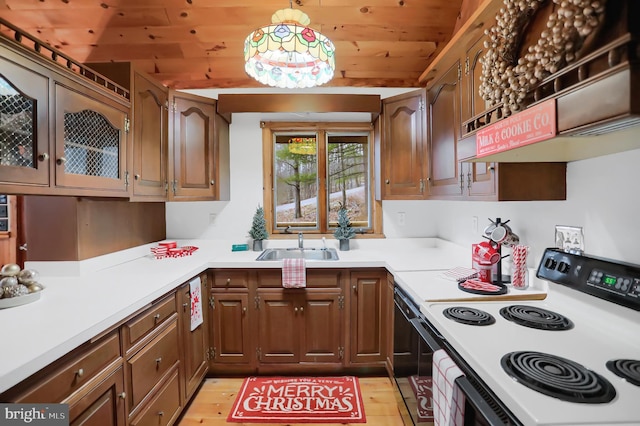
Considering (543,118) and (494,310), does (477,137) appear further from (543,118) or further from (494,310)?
(494,310)

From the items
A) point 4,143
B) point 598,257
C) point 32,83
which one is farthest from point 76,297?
point 598,257

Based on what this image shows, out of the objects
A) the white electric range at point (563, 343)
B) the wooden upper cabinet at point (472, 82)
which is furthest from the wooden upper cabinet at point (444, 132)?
the white electric range at point (563, 343)

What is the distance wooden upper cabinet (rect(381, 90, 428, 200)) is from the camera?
87.7 inches

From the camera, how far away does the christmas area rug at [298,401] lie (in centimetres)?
179

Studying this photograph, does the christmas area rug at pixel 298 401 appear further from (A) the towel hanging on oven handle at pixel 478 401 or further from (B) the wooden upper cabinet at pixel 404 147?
(B) the wooden upper cabinet at pixel 404 147

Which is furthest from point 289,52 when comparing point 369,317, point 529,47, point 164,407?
point 164,407

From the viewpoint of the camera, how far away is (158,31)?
233cm

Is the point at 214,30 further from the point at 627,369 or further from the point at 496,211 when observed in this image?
the point at 627,369

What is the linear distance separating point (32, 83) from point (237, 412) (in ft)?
6.59

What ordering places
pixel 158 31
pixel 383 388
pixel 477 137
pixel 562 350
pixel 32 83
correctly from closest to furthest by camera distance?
pixel 562 350 < pixel 477 137 < pixel 32 83 < pixel 383 388 < pixel 158 31

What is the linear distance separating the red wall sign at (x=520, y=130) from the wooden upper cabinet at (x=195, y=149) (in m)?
2.04

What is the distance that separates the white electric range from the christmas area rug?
3.50 feet

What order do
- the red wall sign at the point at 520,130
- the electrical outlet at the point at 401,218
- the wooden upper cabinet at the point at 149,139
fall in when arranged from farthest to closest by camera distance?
the electrical outlet at the point at 401,218, the wooden upper cabinet at the point at 149,139, the red wall sign at the point at 520,130

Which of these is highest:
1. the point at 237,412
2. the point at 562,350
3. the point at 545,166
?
the point at 545,166
